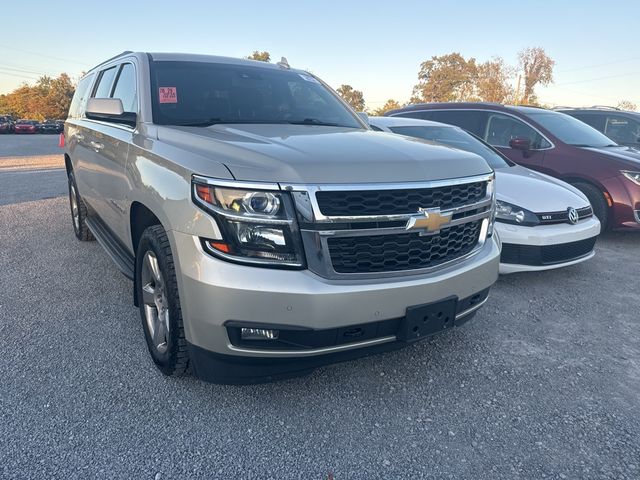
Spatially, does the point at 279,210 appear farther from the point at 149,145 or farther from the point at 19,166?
the point at 19,166

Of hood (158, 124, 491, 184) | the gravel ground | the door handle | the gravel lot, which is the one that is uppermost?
hood (158, 124, 491, 184)

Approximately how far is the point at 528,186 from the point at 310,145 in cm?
311

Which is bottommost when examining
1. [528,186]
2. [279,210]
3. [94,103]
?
[528,186]

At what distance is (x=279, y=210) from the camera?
6.72 ft

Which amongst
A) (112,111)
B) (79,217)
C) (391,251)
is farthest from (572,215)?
(79,217)

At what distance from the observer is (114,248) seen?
3.63 meters

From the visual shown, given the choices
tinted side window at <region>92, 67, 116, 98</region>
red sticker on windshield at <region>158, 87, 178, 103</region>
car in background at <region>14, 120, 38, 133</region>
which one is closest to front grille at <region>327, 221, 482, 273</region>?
red sticker on windshield at <region>158, 87, 178, 103</region>

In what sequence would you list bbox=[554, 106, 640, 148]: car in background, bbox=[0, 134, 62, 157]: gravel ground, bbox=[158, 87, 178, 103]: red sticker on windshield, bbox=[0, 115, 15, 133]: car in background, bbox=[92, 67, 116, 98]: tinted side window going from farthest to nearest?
bbox=[0, 115, 15, 133]: car in background → bbox=[0, 134, 62, 157]: gravel ground → bbox=[554, 106, 640, 148]: car in background → bbox=[92, 67, 116, 98]: tinted side window → bbox=[158, 87, 178, 103]: red sticker on windshield

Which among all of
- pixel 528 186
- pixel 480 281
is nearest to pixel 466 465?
pixel 480 281

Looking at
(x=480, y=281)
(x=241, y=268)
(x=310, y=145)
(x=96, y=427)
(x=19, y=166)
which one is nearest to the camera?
(x=241, y=268)

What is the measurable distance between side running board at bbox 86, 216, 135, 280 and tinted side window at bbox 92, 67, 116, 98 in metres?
1.14

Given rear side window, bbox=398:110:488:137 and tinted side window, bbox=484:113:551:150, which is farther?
rear side window, bbox=398:110:488:137

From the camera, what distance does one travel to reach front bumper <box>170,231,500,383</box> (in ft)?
6.61

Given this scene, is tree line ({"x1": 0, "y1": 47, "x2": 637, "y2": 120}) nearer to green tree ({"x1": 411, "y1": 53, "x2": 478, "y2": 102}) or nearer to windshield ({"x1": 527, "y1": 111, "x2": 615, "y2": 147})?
green tree ({"x1": 411, "y1": 53, "x2": 478, "y2": 102})
